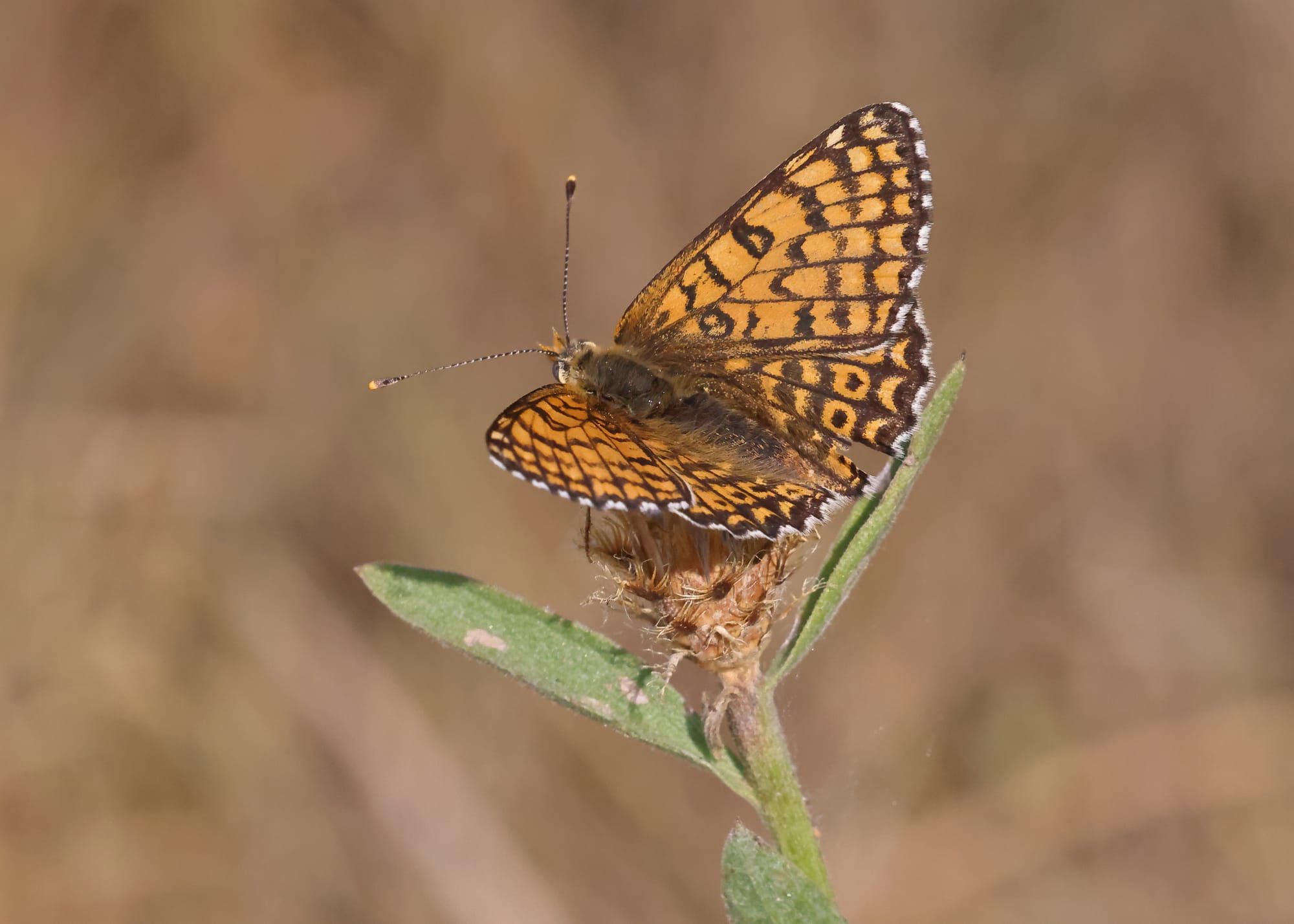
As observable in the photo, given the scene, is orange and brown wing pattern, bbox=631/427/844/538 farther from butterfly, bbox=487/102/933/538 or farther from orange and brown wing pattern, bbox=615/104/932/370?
orange and brown wing pattern, bbox=615/104/932/370

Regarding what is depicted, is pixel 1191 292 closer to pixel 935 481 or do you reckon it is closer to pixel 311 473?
pixel 935 481

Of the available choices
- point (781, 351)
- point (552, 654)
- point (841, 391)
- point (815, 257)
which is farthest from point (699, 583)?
point (815, 257)

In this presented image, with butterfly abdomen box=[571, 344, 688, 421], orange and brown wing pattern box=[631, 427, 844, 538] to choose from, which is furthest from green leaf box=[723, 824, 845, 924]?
butterfly abdomen box=[571, 344, 688, 421]

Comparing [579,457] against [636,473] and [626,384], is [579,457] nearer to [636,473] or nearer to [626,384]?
[636,473]

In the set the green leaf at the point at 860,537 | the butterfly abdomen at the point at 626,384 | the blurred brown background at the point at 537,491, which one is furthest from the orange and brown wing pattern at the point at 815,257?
the blurred brown background at the point at 537,491

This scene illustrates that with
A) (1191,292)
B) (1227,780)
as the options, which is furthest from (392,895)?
(1191,292)

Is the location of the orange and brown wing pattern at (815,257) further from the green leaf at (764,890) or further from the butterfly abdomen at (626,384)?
the green leaf at (764,890)
